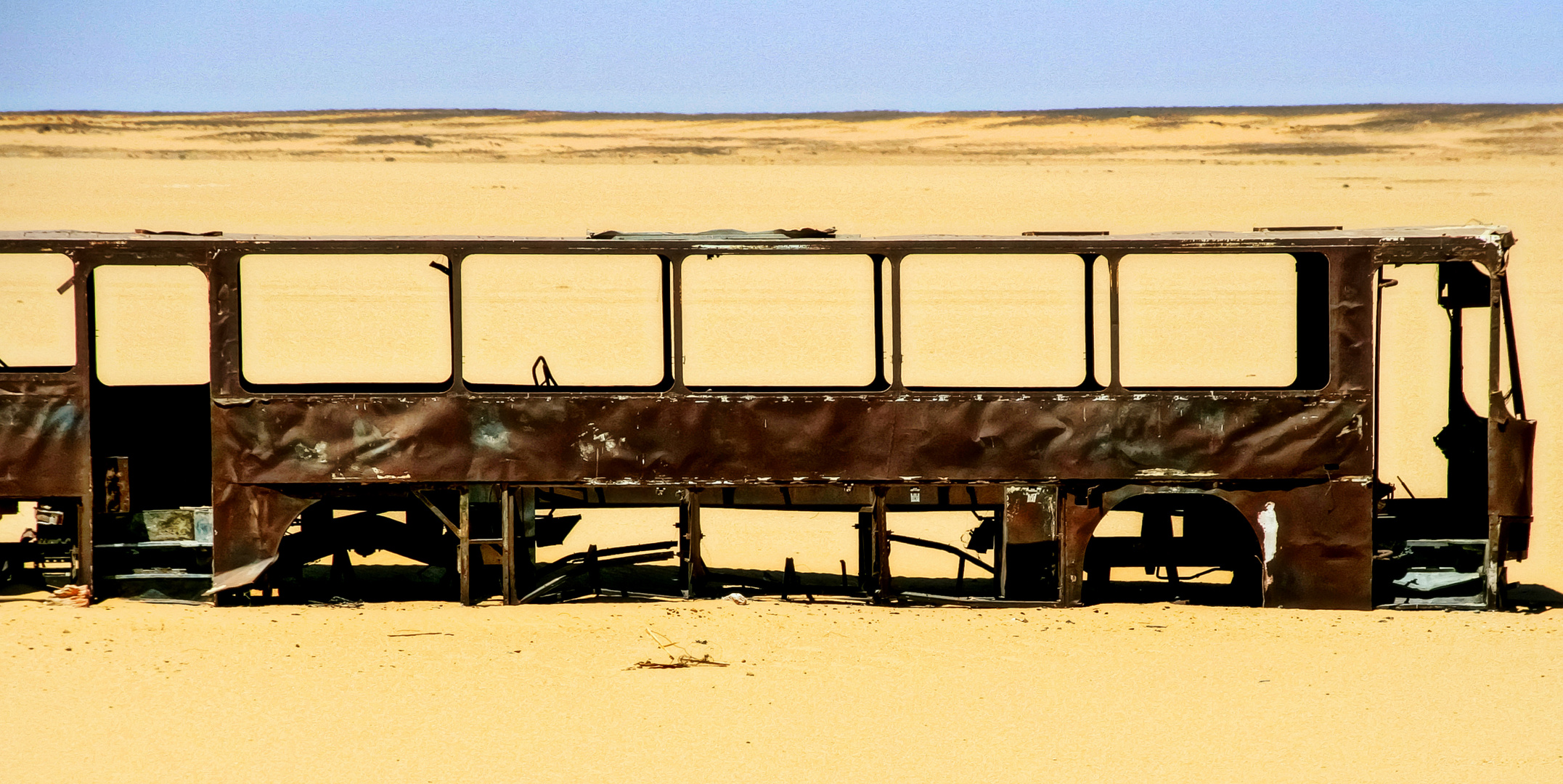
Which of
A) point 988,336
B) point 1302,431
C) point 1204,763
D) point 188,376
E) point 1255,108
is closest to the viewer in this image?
point 1204,763

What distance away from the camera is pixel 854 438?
32.0 feet

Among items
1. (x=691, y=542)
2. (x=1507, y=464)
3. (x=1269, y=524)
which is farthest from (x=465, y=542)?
(x=1507, y=464)

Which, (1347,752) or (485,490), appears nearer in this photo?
(1347,752)

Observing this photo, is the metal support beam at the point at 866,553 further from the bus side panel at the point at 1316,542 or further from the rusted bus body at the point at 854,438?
the bus side panel at the point at 1316,542

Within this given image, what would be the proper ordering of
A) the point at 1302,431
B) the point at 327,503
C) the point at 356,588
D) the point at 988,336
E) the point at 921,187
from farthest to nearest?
the point at 921,187
the point at 988,336
the point at 356,588
the point at 327,503
the point at 1302,431

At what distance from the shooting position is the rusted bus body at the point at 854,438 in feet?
31.7

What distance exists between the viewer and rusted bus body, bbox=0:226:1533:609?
31.7 feet

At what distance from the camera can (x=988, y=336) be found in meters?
25.1

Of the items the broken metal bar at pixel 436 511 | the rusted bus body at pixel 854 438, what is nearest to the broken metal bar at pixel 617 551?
the rusted bus body at pixel 854 438

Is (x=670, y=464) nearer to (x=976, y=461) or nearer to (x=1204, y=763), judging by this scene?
(x=976, y=461)

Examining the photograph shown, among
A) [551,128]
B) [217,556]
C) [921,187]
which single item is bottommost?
[217,556]

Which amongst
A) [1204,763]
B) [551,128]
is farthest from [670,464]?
[551,128]

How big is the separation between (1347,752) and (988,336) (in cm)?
1799

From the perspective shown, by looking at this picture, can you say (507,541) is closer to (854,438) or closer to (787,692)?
(854,438)
